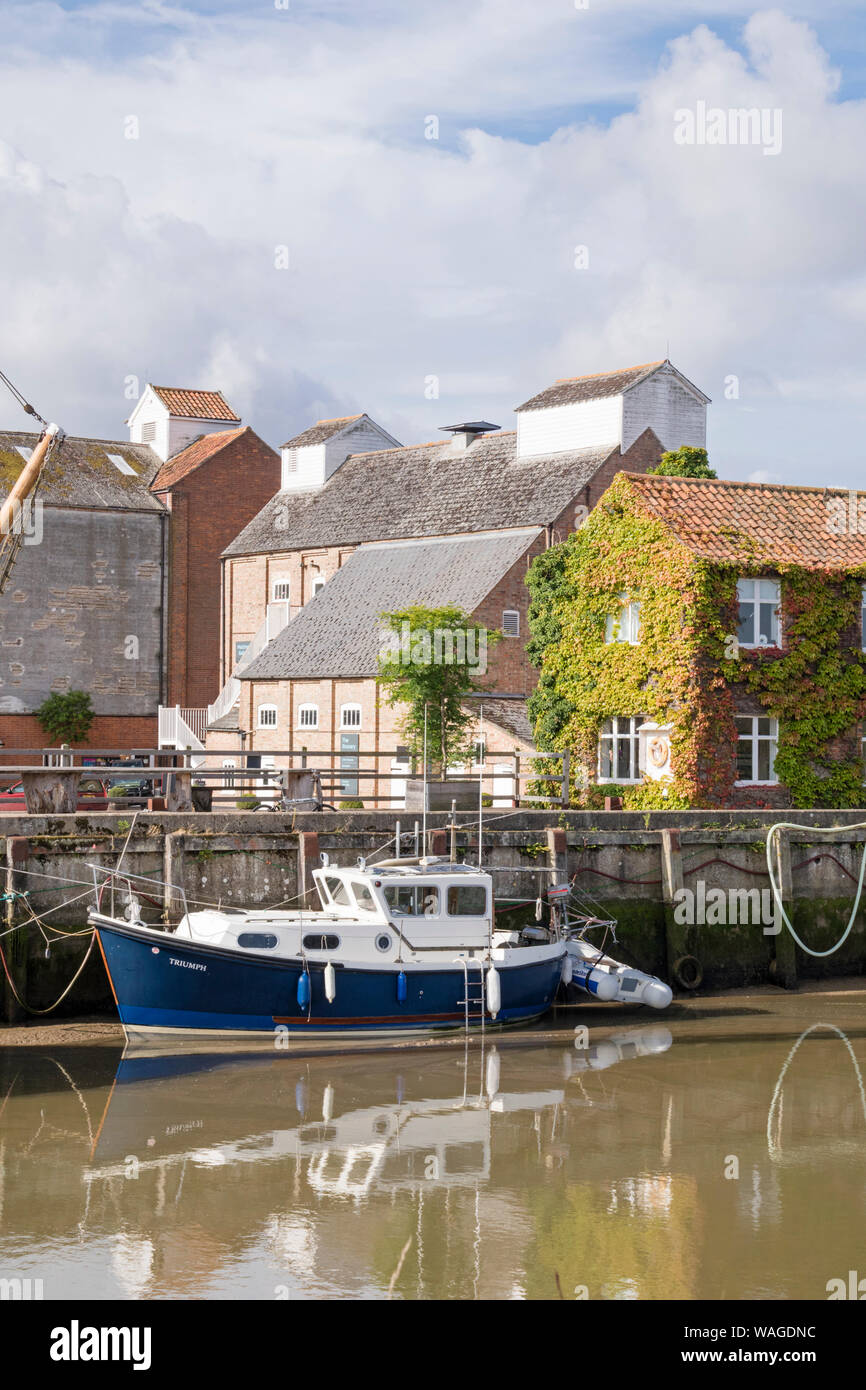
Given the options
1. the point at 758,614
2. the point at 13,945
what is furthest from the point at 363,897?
the point at 758,614

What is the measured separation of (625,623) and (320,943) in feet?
51.0

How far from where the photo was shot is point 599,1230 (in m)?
14.6

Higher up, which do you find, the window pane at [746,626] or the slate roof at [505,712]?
the window pane at [746,626]

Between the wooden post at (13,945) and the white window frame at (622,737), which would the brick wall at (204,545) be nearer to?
the white window frame at (622,737)

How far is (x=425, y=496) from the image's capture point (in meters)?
57.0

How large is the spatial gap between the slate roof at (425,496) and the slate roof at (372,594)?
899 millimetres

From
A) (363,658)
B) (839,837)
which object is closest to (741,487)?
(839,837)

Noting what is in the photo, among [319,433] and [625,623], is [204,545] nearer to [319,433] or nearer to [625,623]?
[319,433]

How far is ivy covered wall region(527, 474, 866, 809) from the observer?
109 feet

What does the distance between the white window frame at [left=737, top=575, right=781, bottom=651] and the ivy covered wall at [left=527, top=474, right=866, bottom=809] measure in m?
0.19

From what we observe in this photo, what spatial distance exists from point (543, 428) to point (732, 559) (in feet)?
70.3

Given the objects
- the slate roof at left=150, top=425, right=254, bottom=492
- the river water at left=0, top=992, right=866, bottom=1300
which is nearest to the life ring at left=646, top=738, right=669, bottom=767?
the river water at left=0, top=992, right=866, bottom=1300

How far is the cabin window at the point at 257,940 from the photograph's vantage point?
22.1 meters

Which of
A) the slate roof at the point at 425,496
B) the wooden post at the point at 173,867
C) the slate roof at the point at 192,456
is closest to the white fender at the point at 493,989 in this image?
the wooden post at the point at 173,867
